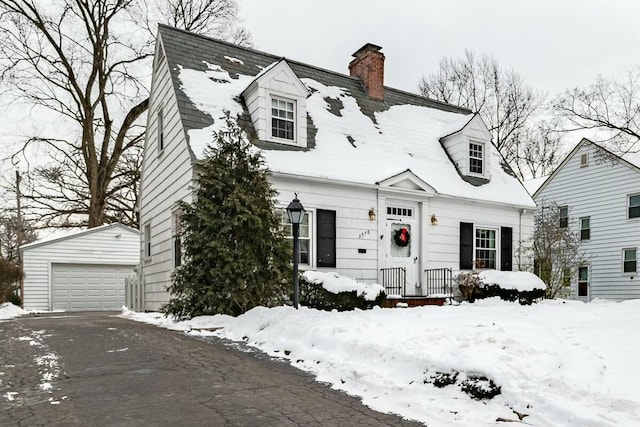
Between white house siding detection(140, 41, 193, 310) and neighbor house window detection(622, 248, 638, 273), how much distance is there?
19.6m

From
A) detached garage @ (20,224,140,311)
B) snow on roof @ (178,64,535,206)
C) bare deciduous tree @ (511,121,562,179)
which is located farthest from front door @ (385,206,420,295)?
bare deciduous tree @ (511,121,562,179)

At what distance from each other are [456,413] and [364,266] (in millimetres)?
8346

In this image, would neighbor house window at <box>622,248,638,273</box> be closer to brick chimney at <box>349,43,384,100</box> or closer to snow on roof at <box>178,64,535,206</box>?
snow on roof at <box>178,64,535,206</box>

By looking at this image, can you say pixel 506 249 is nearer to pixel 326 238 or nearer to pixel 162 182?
pixel 326 238

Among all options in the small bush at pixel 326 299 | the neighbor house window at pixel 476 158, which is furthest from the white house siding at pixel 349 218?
the neighbor house window at pixel 476 158

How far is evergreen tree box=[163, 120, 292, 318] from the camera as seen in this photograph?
29.1 feet

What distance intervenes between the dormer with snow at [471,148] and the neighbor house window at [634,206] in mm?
10261

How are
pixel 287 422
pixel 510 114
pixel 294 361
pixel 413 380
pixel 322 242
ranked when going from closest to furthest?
pixel 287 422 < pixel 413 380 < pixel 294 361 < pixel 322 242 < pixel 510 114

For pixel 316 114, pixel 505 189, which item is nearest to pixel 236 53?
pixel 316 114

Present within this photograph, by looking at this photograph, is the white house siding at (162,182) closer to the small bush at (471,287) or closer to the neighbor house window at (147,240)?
the neighbor house window at (147,240)

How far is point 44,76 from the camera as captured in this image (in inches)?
888

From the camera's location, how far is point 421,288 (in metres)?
→ 13.1

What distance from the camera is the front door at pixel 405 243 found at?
501 inches

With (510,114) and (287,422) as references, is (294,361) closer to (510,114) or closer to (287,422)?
(287,422)
